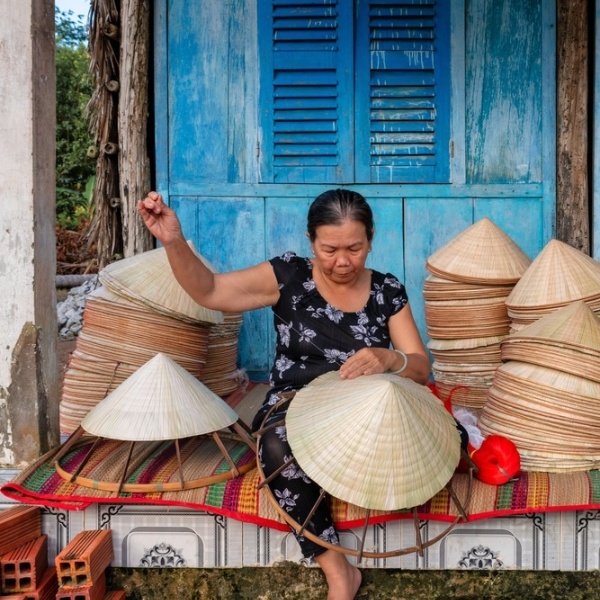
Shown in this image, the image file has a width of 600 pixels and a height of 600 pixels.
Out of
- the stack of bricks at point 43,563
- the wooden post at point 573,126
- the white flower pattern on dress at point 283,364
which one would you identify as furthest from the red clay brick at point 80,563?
the wooden post at point 573,126

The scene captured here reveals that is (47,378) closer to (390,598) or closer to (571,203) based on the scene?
(390,598)

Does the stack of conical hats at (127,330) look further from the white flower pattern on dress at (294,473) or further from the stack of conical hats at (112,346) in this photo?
the white flower pattern on dress at (294,473)

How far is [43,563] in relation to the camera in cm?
271

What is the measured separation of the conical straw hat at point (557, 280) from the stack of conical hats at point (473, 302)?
7.2 inches

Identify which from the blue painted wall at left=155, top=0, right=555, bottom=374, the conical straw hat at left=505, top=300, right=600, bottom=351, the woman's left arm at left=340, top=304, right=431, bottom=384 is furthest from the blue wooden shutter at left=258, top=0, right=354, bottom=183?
the conical straw hat at left=505, top=300, right=600, bottom=351

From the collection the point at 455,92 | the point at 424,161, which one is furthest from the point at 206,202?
the point at 455,92

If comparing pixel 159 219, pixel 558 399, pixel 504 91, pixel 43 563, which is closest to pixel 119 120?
pixel 159 219

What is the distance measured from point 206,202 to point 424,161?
122 cm

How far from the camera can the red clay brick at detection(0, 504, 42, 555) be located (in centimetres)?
257

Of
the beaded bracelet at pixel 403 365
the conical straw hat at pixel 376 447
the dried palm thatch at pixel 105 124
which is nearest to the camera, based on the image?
the conical straw hat at pixel 376 447

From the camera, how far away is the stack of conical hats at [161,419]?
2.66 m

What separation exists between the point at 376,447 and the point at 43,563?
1269mm

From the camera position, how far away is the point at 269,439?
8.56 feet

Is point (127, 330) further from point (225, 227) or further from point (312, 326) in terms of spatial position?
point (225, 227)
